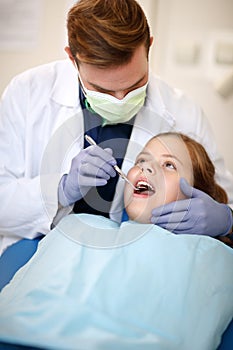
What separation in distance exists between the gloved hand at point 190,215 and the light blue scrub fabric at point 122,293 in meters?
0.07

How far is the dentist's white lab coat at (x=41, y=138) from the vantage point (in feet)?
4.62

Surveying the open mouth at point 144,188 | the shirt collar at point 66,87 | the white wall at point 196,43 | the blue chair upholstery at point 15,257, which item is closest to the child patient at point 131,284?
the open mouth at point 144,188

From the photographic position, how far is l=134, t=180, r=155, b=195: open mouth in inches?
52.7

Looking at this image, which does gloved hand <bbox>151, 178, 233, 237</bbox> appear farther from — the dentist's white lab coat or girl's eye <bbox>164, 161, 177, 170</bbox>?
the dentist's white lab coat

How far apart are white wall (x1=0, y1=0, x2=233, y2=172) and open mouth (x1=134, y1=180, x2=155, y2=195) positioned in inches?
30.3

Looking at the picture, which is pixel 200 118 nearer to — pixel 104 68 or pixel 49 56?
pixel 104 68

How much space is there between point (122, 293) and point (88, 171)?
0.36 m

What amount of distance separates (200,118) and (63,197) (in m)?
0.58

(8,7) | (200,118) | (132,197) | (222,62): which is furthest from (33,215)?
(222,62)

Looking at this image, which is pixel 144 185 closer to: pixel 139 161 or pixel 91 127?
pixel 139 161

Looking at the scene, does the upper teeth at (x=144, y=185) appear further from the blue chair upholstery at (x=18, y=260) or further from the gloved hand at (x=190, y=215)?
the blue chair upholstery at (x=18, y=260)

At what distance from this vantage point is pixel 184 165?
1.40m

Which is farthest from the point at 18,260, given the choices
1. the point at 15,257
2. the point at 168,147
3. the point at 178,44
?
the point at 178,44

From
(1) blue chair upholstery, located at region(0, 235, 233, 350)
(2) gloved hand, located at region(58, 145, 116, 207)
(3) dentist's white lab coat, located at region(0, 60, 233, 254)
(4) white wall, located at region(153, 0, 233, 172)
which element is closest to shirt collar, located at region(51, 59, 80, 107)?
(3) dentist's white lab coat, located at region(0, 60, 233, 254)
